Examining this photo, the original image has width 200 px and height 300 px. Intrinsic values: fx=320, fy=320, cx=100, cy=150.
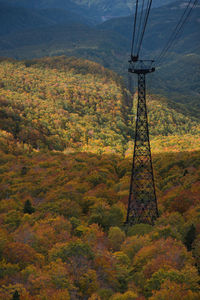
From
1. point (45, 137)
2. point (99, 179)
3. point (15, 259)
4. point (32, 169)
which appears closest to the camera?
point (15, 259)

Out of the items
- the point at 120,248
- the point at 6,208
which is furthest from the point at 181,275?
the point at 6,208

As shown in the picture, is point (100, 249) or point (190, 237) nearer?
point (190, 237)

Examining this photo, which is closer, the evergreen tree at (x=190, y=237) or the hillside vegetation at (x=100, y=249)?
the hillside vegetation at (x=100, y=249)

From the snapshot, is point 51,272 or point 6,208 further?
point 6,208

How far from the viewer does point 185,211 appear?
183 feet

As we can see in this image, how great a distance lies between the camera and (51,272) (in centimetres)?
3472

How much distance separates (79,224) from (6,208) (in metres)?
25.3

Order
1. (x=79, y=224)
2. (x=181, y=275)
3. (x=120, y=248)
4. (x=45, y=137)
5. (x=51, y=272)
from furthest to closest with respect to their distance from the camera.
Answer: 1. (x=45, y=137)
2. (x=79, y=224)
3. (x=120, y=248)
4. (x=51, y=272)
5. (x=181, y=275)

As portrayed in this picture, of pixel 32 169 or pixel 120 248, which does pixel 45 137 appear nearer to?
pixel 32 169

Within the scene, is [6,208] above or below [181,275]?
below

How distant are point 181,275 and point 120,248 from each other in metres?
13.6

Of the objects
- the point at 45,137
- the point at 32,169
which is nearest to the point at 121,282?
the point at 32,169

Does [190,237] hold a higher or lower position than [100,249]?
higher

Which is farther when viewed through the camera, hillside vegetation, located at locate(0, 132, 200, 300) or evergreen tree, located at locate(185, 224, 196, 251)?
evergreen tree, located at locate(185, 224, 196, 251)
